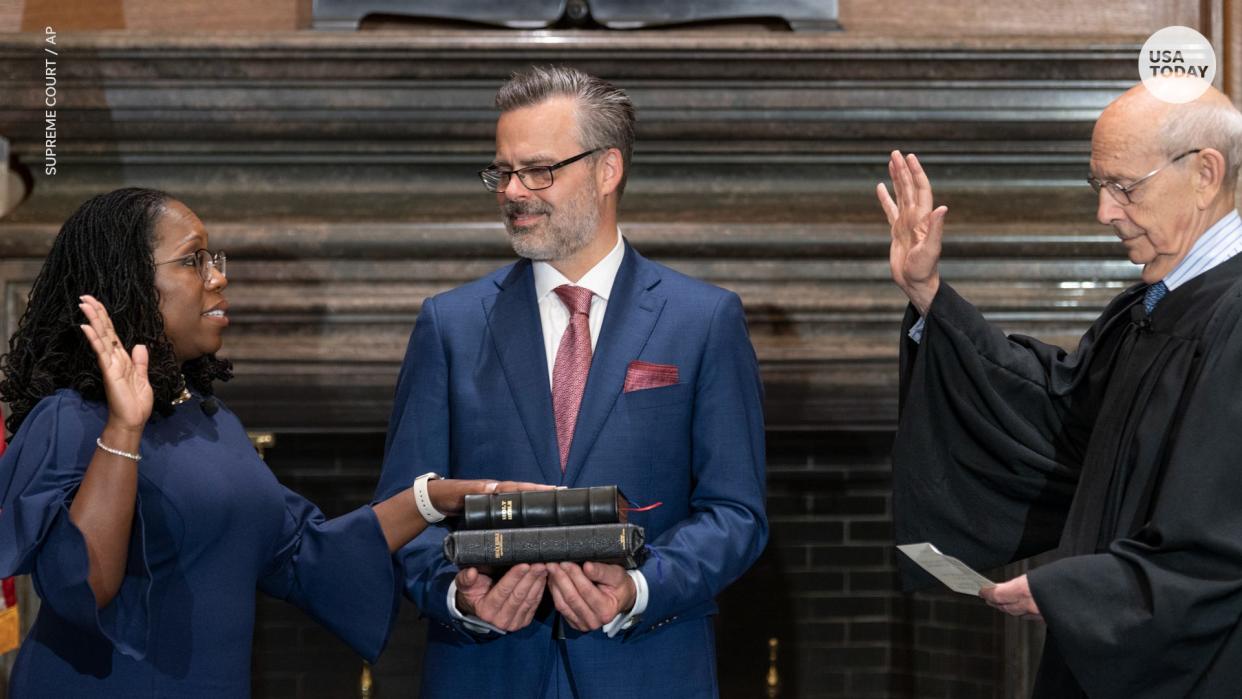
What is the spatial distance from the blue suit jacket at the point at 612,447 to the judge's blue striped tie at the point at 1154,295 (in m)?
0.68

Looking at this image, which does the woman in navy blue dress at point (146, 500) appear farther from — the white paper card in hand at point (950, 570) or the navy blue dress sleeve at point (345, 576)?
the white paper card in hand at point (950, 570)

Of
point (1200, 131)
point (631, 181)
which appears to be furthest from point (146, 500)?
point (631, 181)

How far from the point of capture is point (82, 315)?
95.1 inches

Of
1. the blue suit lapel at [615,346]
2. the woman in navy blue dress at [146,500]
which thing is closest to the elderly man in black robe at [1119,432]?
the blue suit lapel at [615,346]

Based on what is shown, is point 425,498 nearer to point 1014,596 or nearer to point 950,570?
point 950,570

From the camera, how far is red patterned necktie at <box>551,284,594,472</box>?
8.28ft

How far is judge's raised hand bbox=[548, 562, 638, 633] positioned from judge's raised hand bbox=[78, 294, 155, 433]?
2.24 feet

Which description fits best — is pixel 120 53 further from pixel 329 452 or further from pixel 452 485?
pixel 452 485

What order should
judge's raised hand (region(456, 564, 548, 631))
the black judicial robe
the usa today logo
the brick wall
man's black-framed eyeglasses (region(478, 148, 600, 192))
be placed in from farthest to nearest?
1. the brick wall
2. man's black-framed eyeglasses (region(478, 148, 600, 192))
3. the usa today logo
4. judge's raised hand (region(456, 564, 548, 631))
5. the black judicial robe

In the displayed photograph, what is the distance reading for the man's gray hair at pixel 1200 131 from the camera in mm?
2336

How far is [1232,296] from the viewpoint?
2.24 metres

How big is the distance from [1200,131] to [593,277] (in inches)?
41.9

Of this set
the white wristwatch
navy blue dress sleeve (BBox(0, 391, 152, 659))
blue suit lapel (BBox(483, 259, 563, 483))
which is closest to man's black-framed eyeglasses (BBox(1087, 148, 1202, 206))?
blue suit lapel (BBox(483, 259, 563, 483))

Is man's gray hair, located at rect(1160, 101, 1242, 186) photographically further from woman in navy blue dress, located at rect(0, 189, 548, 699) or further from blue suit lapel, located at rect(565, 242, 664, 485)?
woman in navy blue dress, located at rect(0, 189, 548, 699)
